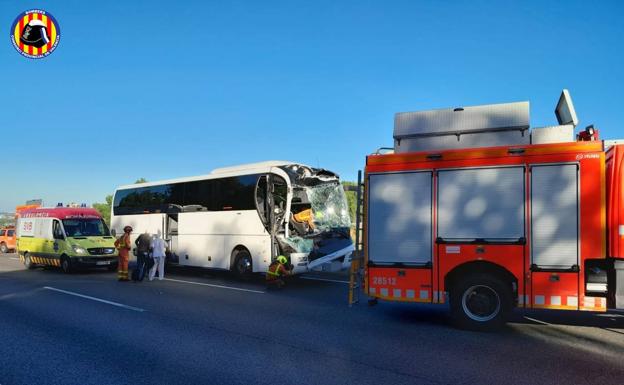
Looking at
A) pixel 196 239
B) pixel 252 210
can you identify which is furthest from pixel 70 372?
pixel 196 239

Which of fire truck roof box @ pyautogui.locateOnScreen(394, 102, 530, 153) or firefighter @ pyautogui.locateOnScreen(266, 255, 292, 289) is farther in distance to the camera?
firefighter @ pyautogui.locateOnScreen(266, 255, 292, 289)

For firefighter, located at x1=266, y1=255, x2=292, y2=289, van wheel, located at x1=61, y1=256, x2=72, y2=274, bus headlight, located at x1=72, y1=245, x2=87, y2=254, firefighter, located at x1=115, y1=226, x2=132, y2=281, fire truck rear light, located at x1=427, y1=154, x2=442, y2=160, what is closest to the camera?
fire truck rear light, located at x1=427, y1=154, x2=442, y2=160

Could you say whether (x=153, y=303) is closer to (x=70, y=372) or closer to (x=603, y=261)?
(x=70, y=372)

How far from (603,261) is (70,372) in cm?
735

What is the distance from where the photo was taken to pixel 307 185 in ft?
45.8

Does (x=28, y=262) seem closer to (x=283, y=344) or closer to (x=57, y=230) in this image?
(x=57, y=230)

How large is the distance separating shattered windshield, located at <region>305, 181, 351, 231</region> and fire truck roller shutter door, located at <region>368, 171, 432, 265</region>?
560 centimetres

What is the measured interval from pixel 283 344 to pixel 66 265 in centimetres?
1340

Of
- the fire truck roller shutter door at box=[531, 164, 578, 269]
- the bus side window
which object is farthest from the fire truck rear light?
the bus side window

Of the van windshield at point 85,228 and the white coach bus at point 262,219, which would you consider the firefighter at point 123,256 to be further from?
the van windshield at point 85,228

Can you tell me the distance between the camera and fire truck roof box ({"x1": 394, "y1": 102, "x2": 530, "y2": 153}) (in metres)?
8.13

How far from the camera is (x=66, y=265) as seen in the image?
17047 millimetres

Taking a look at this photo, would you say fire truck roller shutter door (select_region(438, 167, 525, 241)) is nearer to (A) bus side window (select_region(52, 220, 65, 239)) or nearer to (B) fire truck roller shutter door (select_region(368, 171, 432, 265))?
(B) fire truck roller shutter door (select_region(368, 171, 432, 265))

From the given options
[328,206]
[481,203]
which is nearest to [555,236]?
[481,203]
